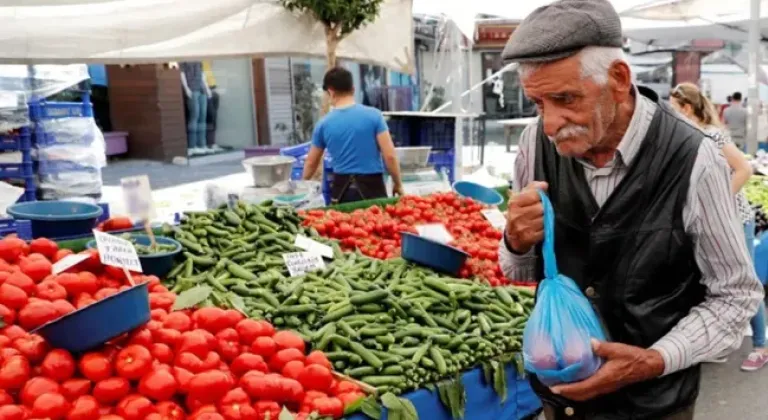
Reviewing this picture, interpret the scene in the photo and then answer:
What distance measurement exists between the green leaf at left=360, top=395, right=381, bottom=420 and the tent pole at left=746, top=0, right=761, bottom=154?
383 inches

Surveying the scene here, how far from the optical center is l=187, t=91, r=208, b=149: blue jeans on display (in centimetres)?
1622

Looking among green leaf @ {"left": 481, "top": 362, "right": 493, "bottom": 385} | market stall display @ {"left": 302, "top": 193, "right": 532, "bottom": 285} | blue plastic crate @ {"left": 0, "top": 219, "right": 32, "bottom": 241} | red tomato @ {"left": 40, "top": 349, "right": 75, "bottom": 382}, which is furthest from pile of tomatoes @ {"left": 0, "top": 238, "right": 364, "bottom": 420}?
blue plastic crate @ {"left": 0, "top": 219, "right": 32, "bottom": 241}

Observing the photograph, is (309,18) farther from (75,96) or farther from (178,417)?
(75,96)

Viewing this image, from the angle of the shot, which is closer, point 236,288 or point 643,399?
point 643,399

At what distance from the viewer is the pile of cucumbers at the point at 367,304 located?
10.6 ft

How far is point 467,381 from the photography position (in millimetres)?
3318

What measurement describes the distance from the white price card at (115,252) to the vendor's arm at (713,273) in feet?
7.31

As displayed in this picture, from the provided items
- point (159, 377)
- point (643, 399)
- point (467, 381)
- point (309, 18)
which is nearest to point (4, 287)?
point (159, 377)

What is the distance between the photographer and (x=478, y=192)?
560cm

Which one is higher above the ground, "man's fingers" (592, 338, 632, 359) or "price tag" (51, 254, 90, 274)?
"man's fingers" (592, 338, 632, 359)

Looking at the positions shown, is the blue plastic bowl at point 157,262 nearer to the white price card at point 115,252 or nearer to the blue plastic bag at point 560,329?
the white price card at point 115,252

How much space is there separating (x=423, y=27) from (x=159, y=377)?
61.6 ft

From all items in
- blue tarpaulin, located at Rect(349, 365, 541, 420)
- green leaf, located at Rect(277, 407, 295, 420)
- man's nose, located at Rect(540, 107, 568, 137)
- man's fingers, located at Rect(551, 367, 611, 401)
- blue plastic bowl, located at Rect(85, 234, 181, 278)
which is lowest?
blue tarpaulin, located at Rect(349, 365, 541, 420)

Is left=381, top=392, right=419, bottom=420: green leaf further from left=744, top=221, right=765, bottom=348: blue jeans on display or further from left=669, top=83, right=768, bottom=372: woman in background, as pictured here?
left=744, top=221, right=765, bottom=348: blue jeans on display
